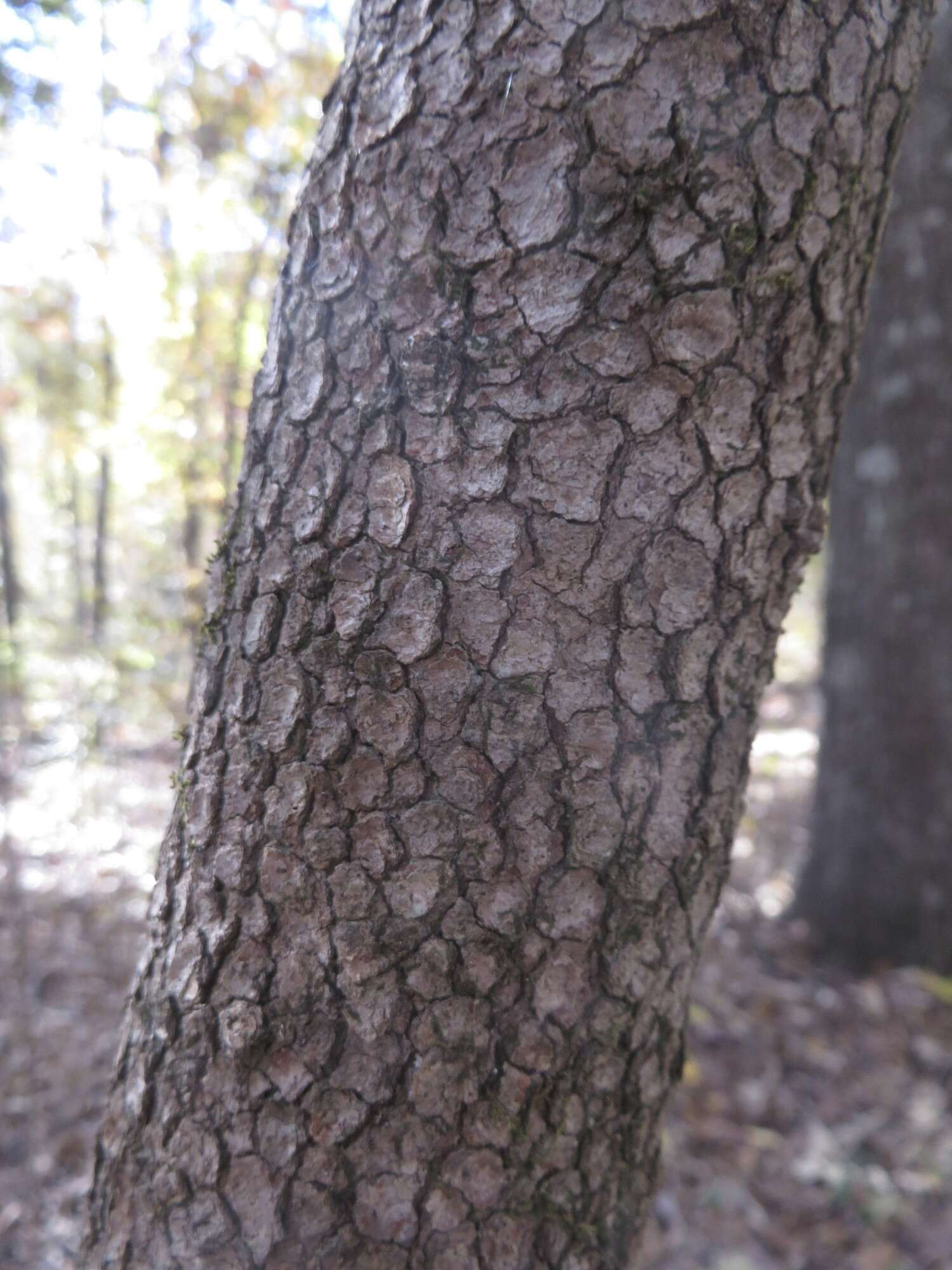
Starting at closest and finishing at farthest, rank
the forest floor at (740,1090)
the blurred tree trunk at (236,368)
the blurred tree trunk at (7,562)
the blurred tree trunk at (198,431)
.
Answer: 1. the forest floor at (740,1090)
2. the blurred tree trunk at (236,368)
3. the blurred tree trunk at (198,431)
4. the blurred tree trunk at (7,562)

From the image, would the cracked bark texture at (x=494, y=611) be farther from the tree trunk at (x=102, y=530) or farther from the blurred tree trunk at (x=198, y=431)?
the tree trunk at (x=102, y=530)

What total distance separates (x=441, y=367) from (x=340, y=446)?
17cm

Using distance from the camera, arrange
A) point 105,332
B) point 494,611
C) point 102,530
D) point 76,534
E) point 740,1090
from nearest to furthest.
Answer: point 494,611 → point 740,1090 → point 105,332 → point 102,530 → point 76,534

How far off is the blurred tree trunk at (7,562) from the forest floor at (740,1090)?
1249mm

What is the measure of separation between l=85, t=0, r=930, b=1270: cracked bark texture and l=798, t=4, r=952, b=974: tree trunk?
9.37 ft

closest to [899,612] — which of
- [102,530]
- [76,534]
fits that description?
[102,530]

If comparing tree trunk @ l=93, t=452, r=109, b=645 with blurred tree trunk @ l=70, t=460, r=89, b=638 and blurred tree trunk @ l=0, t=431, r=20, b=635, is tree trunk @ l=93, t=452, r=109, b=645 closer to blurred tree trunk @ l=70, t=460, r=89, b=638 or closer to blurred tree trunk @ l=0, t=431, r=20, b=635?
blurred tree trunk @ l=70, t=460, r=89, b=638

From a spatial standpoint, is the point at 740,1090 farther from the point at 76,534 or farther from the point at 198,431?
the point at 76,534

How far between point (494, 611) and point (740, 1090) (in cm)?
288

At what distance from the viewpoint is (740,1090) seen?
313cm

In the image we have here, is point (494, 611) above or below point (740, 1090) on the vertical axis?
above

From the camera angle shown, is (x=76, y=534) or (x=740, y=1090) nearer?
(x=740, y=1090)

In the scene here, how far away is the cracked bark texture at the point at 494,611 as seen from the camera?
986 mm

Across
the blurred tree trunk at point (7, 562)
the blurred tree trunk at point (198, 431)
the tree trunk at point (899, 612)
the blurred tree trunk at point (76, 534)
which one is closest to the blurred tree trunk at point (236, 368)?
the blurred tree trunk at point (198, 431)
